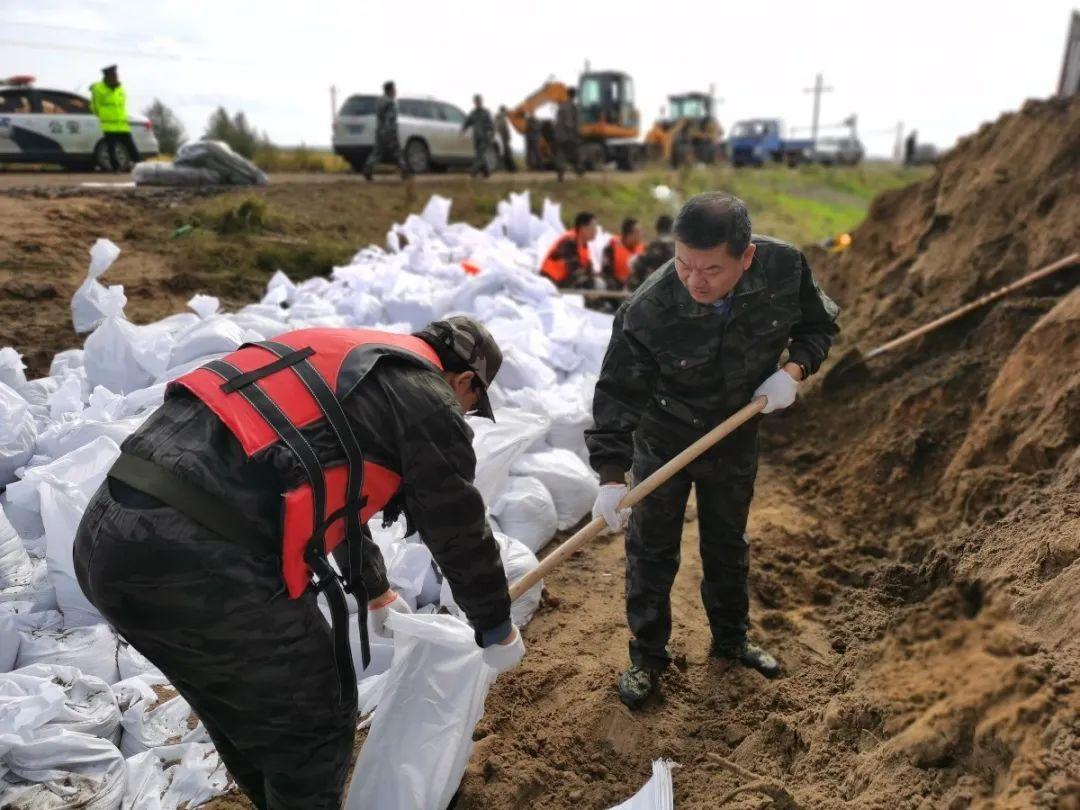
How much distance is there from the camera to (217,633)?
158cm

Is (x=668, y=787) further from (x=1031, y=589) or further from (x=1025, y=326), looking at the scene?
(x=1025, y=326)

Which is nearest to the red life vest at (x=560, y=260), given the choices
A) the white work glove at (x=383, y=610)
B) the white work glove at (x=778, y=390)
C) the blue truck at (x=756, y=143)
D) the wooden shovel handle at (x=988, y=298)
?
the wooden shovel handle at (x=988, y=298)

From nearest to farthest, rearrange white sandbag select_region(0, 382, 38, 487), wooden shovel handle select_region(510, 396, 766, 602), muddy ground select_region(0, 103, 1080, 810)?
muddy ground select_region(0, 103, 1080, 810), wooden shovel handle select_region(510, 396, 766, 602), white sandbag select_region(0, 382, 38, 487)

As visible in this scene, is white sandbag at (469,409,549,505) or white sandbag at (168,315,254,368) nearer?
white sandbag at (469,409,549,505)

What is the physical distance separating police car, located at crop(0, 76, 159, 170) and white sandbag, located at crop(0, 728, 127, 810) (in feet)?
31.7

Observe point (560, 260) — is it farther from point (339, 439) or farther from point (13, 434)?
point (339, 439)

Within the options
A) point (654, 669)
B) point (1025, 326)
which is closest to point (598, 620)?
point (654, 669)

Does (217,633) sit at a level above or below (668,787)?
above

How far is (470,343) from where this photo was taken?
5.93ft

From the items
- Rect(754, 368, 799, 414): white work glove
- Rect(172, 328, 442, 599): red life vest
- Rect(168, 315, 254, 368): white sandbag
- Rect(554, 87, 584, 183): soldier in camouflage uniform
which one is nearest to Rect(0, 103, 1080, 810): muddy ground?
Rect(754, 368, 799, 414): white work glove

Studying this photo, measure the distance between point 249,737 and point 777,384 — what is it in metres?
1.73

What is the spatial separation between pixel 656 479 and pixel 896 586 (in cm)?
123

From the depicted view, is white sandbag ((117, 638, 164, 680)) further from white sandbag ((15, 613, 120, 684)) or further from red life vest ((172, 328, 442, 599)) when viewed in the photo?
red life vest ((172, 328, 442, 599))

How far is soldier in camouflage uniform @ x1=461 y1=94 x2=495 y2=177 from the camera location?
39.5 ft
